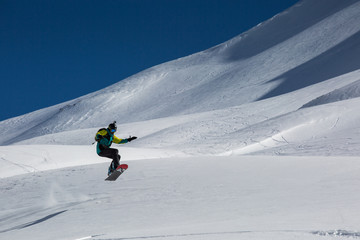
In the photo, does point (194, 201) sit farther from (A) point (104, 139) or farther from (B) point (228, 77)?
(B) point (228, 77)

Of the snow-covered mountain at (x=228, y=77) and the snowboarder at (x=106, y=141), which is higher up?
the snow-covered mountain at (x=228, y=77)

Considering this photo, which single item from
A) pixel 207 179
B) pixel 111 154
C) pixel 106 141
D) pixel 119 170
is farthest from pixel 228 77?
pixel 106 141

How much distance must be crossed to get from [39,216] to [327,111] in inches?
612

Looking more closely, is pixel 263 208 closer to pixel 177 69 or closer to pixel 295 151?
pixel 295 151

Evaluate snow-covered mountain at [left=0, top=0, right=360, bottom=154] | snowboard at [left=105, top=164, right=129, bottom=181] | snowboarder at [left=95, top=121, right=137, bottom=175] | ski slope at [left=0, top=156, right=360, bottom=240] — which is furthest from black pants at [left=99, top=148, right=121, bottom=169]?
snow-covered mountain at [left=0, top=0, right=360, bottom=154]

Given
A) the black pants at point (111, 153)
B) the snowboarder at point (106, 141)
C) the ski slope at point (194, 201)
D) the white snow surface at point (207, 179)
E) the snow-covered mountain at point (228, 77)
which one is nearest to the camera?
the ski slope at point (194, 201)

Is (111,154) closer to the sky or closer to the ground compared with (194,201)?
closer to the sky

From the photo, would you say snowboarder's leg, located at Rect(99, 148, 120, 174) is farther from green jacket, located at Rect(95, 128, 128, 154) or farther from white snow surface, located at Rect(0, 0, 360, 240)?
white snow surface, located at Rect(0, 0, 360, 240)

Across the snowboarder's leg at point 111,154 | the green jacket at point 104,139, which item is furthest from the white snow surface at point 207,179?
the green jacket at point 104,139

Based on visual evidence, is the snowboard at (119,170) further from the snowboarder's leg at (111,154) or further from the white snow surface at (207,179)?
the white snow surface at (207,179)

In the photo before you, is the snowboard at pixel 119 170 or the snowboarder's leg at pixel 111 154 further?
the snowboard at pixel 119 170

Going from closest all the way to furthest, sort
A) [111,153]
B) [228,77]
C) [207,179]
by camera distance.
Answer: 1. [111,153]
2. [207,179]
3. [228,77]

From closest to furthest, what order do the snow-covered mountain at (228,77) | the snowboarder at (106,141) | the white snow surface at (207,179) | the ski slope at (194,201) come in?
the ski slope at (194,201) → the white snow surface at (207,179) → the snowboarder at (106,141) → the snow-covered mountain at (228,77)

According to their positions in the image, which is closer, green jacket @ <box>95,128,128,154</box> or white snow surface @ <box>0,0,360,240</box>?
white snow surface @ <box>0,0,360,240</box>
